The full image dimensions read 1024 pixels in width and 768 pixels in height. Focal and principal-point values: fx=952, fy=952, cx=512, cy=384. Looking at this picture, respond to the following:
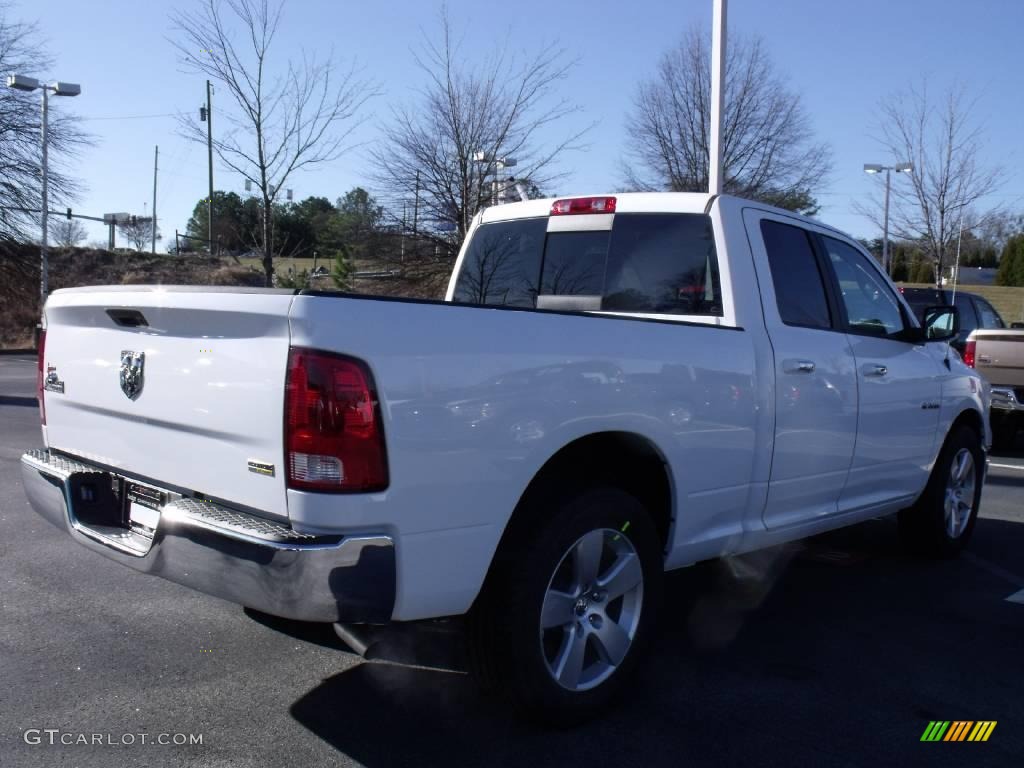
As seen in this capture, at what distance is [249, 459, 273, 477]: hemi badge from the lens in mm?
2738

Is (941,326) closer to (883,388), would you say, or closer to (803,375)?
(883,388)

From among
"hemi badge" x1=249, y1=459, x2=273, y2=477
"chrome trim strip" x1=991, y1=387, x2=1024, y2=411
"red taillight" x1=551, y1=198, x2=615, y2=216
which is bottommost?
"chrome trim strip" x1=991, y1=387, x2=1024, y2=411

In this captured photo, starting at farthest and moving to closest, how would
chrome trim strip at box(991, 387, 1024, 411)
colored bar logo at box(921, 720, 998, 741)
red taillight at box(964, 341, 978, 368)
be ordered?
1. red taillight at box(964, 341, 978, 368)
2. chrome trim strip at box(991, 387, 1024, 411)
3. colored bar logo at box(921, 720, 998, 741)

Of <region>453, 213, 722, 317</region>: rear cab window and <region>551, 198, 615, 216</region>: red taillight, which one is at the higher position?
<region>551, 198, 615, 216</region>: red taillight

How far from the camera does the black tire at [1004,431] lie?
10.7m

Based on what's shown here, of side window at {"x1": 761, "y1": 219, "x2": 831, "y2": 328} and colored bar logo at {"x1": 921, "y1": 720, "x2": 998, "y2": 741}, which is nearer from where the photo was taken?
colored bar logo at {"x1": 921, "y1": 720, "x2": 998, "y2": 741}

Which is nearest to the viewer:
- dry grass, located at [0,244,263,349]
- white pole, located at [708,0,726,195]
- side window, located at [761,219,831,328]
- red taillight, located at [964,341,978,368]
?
side window, located at [761,219,831,328]

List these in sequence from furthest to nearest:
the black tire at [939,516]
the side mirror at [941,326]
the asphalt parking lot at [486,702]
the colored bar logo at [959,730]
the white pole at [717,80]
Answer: the white pole at [717,80]
the black tire at [939,516]
the side mirror at [941,326]
the colored bar logo at [959,730]
the asphalt parking lot at [486,702]

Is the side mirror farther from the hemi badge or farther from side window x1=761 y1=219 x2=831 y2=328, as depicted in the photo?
the hemi badge

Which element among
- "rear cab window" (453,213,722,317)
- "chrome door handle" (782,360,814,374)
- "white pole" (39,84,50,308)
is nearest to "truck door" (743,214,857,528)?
"chrome door handle" (782,360,814,374)

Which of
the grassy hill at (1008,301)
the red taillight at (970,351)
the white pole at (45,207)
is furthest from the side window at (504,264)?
the grassy hill at (1008,301)

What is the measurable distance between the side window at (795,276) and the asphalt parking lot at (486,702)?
148 centimetres

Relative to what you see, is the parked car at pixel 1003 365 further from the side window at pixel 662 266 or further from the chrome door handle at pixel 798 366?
the side window at pixel 662 266

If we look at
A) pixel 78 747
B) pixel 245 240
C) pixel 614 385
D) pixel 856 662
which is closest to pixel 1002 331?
pixel 856 662
